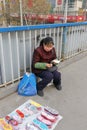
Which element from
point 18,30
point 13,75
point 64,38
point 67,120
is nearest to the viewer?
point 67,120

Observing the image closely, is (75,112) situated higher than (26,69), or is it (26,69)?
(26,69)

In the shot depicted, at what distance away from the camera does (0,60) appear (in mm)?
1979

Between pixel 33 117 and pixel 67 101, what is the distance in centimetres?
57

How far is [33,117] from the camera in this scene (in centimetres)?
173

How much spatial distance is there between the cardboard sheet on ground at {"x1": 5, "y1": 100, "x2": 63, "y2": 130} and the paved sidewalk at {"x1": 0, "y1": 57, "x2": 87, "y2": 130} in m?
0.07

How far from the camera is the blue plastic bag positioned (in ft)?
6.96

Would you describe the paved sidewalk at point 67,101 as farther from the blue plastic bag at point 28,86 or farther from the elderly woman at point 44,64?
the elderly woman at point 44,64

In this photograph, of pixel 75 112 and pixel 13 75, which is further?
pixel 13 75

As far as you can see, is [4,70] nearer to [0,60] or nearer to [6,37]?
[0,60]

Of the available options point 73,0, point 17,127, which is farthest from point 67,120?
point 73,0

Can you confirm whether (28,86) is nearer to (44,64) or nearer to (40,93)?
(40,93)

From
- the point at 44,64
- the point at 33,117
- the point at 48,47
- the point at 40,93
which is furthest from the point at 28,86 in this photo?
the point at 48,47

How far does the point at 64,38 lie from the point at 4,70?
1.48 m

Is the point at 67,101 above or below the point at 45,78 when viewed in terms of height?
below
